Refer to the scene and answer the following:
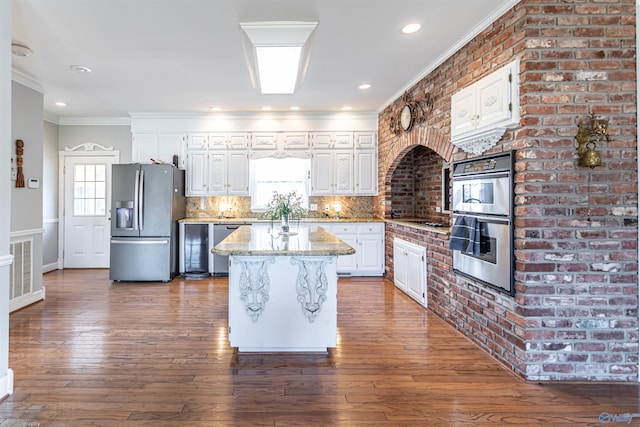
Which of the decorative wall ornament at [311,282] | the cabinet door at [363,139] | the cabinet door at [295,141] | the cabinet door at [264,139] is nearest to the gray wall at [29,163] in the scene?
the cabinet door at [264,139]

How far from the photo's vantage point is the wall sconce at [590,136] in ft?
7.28

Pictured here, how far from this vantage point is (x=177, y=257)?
543cm

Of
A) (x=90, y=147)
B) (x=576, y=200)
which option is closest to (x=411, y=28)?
(x=576, y=200)

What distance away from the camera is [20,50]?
324 centimetres

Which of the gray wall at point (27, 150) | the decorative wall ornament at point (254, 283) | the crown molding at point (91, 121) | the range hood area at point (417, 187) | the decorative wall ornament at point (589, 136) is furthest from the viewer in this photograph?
the crown molding at point (91, 121)

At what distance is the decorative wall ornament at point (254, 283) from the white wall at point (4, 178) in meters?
1.44

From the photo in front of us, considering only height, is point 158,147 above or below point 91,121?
below

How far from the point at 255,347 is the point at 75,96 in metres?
4.48

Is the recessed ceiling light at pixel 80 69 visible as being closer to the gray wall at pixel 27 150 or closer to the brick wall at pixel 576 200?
the gray wall at pixel 27 150

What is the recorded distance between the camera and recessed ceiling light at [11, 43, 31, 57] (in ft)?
10.4

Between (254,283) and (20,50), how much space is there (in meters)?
3.23

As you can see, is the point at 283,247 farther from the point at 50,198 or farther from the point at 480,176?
the point at 50,198

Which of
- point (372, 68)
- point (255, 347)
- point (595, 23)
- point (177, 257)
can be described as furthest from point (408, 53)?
point (177, 257)

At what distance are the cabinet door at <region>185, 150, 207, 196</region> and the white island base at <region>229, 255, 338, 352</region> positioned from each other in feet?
11.3
